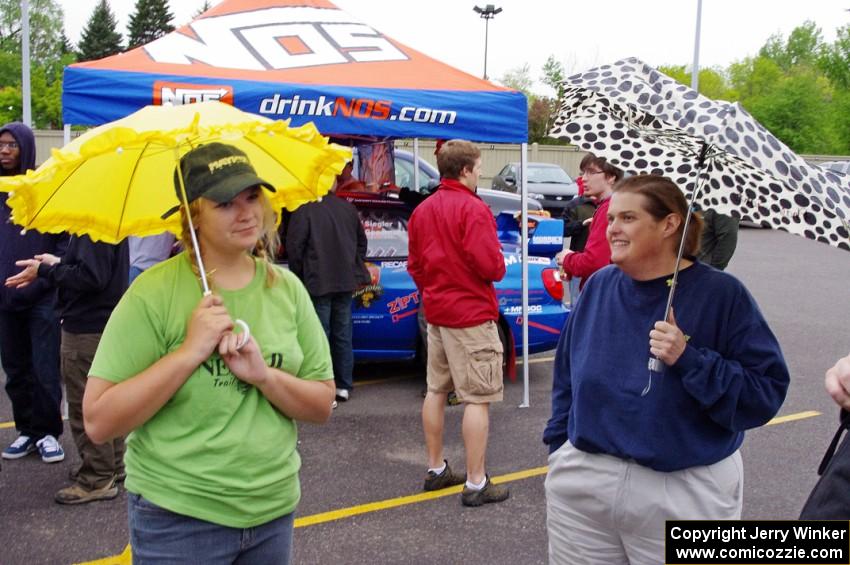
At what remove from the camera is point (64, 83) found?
5359mm

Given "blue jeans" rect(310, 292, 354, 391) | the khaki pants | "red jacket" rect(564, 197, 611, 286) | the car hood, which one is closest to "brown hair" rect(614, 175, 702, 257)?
"red jacket" rect(564, 197, 611, 286)

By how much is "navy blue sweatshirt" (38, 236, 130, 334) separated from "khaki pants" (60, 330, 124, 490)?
0.21 feet

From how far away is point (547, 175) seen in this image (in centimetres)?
2406

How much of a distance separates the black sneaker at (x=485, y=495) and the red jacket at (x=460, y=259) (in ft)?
2.97

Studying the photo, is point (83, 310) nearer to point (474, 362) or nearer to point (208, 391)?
point (474, 362)

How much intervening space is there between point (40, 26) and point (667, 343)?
7943 centimetres

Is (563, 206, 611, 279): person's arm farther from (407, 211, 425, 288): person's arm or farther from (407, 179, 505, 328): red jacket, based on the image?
(407, 211, 425, 288): person's arm

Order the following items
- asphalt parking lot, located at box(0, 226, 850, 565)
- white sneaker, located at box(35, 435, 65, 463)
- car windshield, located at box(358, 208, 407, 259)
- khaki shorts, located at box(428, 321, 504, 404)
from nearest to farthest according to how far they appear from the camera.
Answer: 1. asphalt parking lot, located at box(0, 226, 850, 565)
2. khaki shorts, located at box(428, 321, 504, 404)
3. white sneaker, located at box(35, 435, 65, 463)
4. car windshield, located at box(358, 208, 407, 259)

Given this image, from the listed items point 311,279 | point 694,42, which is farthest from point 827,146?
point 311,279

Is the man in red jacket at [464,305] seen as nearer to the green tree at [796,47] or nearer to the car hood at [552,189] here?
the car hood at [552,189]

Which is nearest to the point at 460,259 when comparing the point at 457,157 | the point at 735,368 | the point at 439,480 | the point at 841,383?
the point at 457,157

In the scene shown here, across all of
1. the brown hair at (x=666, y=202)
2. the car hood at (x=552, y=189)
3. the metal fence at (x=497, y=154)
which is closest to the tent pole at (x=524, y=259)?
the brown hair at (x=666, y=202)

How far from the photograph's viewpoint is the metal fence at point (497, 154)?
90.2 feet

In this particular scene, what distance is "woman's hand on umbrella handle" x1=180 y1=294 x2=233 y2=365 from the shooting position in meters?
1.99
